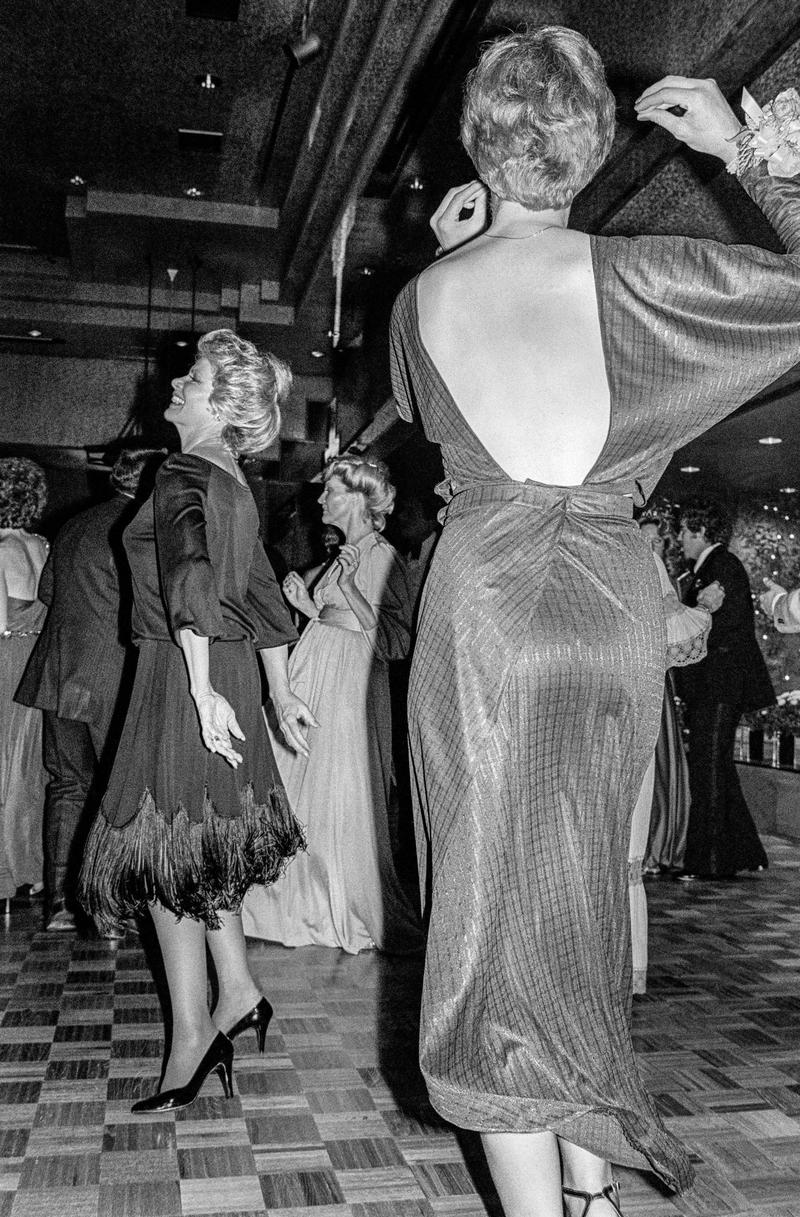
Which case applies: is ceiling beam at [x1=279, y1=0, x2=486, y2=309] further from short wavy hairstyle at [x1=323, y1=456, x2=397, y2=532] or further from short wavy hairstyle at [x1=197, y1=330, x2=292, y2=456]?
short wavy hairstyle at [x1=197, y1=330, x2=292, y2=456]

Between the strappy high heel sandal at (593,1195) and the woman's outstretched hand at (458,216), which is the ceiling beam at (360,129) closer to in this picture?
the woman's outstretched hand at (458,216)

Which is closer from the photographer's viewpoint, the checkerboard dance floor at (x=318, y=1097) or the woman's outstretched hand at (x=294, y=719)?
the checkerboard dance floor at (x=318, y=1097)

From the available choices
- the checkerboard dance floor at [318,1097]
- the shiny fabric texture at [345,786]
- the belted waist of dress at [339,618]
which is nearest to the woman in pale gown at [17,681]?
the checkerboard dance floor at [318,1097]

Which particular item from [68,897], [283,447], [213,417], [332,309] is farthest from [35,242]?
[213,417]

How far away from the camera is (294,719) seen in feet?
8.09

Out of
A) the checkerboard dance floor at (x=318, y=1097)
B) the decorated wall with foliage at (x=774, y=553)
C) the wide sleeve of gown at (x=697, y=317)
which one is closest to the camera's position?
the wide sleeve of gown at (x=697, y=317)

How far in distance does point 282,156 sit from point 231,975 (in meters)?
4.89

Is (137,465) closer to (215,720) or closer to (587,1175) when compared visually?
(215,720)

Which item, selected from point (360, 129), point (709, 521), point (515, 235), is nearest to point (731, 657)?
point (709, 521)

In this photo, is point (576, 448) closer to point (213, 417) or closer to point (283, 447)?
point (213, 417)

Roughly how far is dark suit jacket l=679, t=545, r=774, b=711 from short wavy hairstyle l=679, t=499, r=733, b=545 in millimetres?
55

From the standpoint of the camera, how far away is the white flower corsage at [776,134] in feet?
4.13

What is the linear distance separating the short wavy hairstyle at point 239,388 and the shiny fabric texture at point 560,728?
117 centimetres

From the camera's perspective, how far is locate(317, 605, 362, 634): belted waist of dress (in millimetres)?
3900
